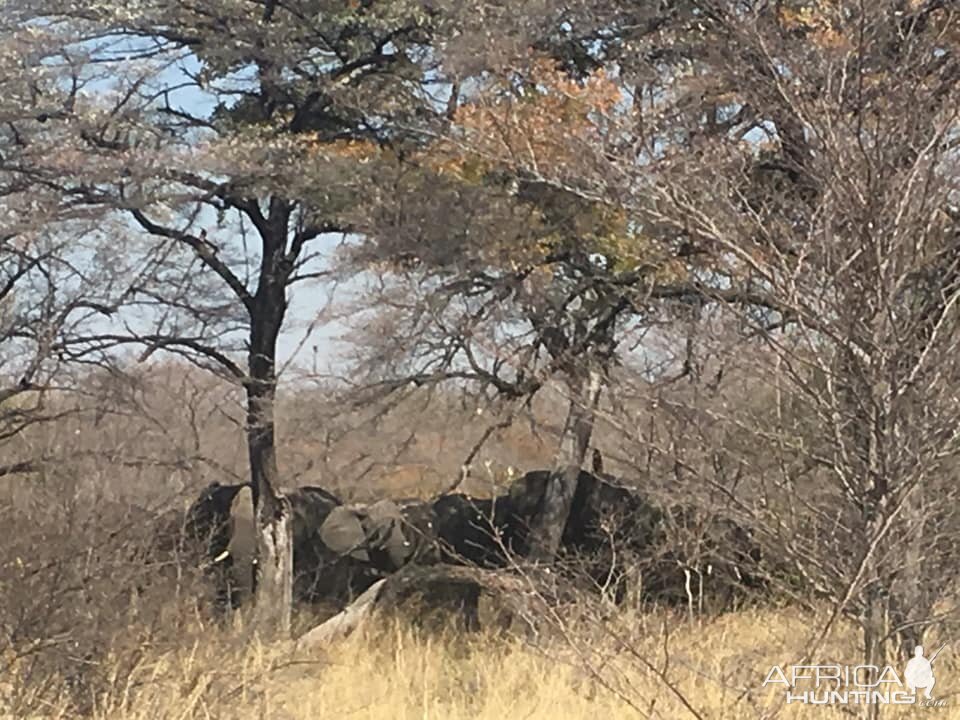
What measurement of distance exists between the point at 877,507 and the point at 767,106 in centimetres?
303

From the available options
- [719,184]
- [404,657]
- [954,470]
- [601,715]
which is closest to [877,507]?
[954,470]

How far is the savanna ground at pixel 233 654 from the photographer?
522cm

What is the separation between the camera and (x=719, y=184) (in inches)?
226

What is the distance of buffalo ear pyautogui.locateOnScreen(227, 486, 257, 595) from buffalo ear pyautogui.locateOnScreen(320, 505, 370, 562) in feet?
3.57

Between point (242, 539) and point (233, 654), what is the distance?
Result: 8.23 metres

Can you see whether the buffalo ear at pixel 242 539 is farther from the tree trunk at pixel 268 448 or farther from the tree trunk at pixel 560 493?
the tree trunk at pixel 560 493

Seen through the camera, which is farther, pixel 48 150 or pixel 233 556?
pixel 233 556

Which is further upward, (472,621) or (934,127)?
(934,127)

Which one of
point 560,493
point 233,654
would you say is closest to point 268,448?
point 560,493

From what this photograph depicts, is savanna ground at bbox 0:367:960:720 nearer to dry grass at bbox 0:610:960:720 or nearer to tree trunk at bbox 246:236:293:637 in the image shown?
dry grass at bbox 0:610:960:720

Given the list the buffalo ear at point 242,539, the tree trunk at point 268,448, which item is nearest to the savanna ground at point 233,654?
the tree trunk at point 268,448

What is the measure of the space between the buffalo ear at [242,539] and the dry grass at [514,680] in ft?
16.3

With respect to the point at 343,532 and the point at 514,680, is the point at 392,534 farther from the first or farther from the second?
the point at 514,680

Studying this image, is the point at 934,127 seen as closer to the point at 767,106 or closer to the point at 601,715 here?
the point at 767,106
